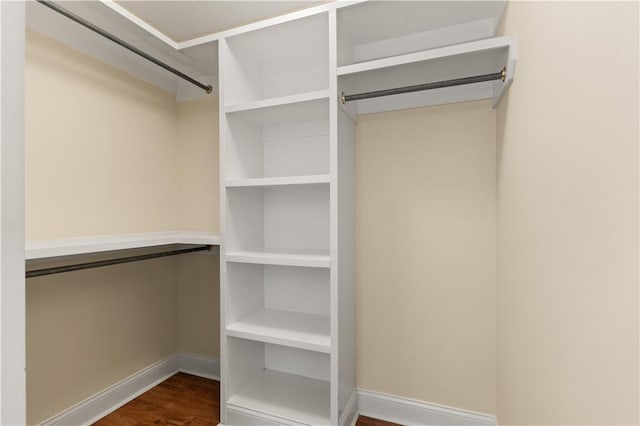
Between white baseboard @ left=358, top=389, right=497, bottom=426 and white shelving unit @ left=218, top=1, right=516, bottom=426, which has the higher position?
white shelving unit @ left=218, top=1, right=516, bottom=426

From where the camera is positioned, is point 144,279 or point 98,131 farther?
point 144,279

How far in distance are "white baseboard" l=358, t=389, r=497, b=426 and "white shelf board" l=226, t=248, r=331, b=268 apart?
877 millimetres

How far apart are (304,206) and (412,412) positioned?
51.1 inches

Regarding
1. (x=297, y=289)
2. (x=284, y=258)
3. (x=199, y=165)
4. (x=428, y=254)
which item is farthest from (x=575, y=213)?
(x=199, y=165)

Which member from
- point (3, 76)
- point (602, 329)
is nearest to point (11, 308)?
point (3, 76)

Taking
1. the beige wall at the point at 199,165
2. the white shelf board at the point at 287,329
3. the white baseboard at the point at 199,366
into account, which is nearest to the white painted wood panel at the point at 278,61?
the beige wall at the point at 199,165

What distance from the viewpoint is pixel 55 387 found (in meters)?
1.56

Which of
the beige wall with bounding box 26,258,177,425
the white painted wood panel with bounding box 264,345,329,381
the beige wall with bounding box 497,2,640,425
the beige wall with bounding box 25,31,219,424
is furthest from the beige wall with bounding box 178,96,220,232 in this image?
the beige wall with bounding box 497,2,640,425

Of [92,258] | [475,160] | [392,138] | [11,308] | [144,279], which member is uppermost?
[392,138]

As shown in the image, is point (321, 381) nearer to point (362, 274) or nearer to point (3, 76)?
point (362, 274)

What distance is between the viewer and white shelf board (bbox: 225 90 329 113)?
1464 mm

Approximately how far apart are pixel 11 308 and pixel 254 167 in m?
1.58

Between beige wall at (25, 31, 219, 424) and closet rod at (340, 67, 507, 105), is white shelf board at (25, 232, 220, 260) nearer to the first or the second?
beige wall at (25, 31, 219, 424)

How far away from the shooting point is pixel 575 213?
28.9 inches
